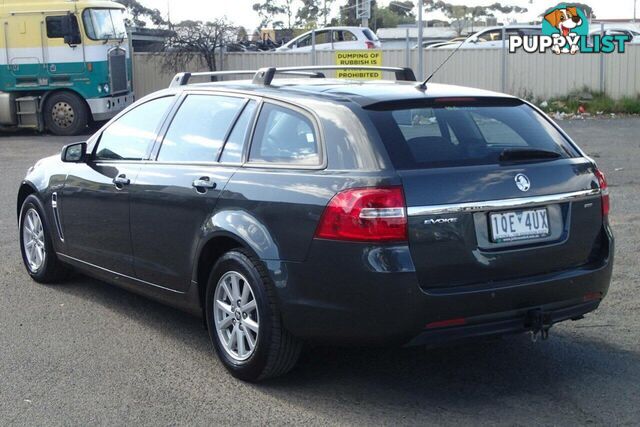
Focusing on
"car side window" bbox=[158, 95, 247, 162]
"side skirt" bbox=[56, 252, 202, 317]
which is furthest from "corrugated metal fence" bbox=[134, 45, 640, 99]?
"car side window" bbox=[158, 95, 247, 162]

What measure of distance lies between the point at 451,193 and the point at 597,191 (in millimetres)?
1041

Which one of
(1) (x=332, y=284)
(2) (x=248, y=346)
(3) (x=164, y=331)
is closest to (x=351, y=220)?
(1) (x=332, y=284)

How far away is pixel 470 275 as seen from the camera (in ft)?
15.5

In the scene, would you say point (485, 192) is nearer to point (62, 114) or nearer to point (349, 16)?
point (62, 114)

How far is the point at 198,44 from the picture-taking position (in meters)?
27.2

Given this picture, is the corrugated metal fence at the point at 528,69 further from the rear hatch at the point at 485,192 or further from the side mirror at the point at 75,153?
the rear hatch at the point at 485,192

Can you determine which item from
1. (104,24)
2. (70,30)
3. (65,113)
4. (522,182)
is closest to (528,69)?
(104,24)

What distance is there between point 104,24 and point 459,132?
18.5 meters

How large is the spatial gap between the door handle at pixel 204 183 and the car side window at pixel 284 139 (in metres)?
0.28

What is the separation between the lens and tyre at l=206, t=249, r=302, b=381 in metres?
5.02

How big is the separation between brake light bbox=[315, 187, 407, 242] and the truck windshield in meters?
18.4

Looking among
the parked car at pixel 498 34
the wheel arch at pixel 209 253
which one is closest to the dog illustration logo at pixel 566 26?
the parked car at pixel 498 34

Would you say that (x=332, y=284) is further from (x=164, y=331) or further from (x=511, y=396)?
(x=164, y=331)

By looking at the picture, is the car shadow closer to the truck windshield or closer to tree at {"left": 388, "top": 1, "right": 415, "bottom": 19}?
the truck windshield
